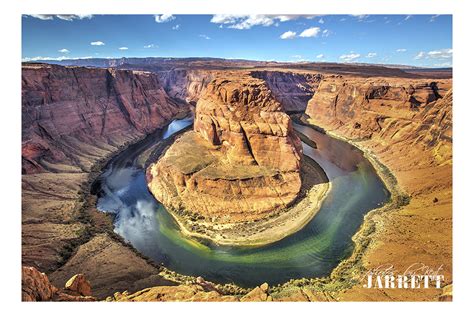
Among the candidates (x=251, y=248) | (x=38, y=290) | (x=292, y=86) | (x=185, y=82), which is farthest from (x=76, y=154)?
(x=292, y=86)

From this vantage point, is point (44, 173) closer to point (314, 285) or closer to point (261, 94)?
point (261, 94)

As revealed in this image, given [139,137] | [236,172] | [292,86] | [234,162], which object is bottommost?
[236,172]

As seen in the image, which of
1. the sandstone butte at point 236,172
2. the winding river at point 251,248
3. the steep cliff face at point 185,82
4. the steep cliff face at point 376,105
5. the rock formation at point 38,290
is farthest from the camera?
the steep cliff face at point 185,82

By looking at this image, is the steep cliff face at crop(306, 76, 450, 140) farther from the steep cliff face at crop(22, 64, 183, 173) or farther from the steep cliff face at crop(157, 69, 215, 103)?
the steep cliff face at crop(22, 64, 183, 173)

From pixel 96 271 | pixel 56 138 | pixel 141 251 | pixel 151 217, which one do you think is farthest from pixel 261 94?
pixel 56 138

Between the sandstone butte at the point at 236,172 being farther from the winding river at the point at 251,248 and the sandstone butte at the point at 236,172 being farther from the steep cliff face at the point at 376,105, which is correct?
the steep cliff face at the point at 376,105

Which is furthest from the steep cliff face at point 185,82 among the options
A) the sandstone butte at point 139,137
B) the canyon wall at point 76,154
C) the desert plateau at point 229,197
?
the desert plateau at point 229,197

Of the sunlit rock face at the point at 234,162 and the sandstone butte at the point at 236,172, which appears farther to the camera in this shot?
the sunlit rock face at the point at 234,162

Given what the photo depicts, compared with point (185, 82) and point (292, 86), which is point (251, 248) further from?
point (185, 82)

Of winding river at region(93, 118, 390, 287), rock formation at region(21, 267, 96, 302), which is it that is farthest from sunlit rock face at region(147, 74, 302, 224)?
rock formation at region(21, 267, 96, 302)
